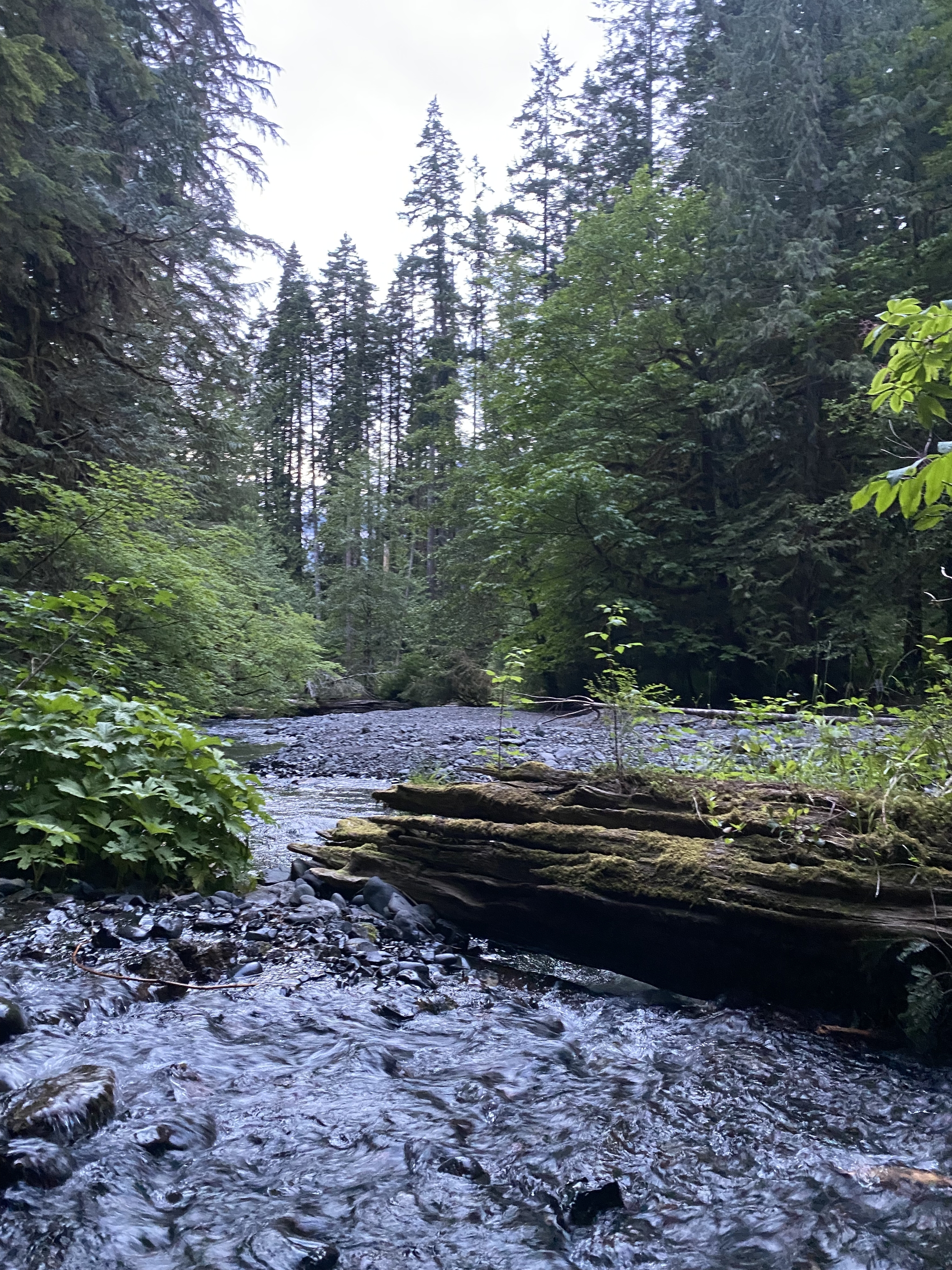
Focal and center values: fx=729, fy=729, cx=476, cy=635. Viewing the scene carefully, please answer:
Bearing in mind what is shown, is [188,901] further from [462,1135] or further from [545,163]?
[545,163]

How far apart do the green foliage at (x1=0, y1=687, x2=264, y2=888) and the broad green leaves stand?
344cm

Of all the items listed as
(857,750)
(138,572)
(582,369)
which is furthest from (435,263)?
(857,750)

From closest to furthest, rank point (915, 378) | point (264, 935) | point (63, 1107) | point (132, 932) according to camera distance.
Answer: point (915, 378) < point (63, 1107) < point (132, 932) < point (264, 935)

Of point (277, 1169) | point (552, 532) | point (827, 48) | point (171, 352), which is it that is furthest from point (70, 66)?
point (827, 48)

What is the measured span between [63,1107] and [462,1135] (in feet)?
3.61

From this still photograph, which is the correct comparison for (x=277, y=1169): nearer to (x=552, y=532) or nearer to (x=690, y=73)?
(x=552, y=532)

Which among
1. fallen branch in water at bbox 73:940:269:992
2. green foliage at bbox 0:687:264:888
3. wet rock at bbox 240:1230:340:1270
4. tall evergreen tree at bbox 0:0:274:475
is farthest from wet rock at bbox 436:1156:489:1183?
tall evergreen tree at bbox 0:0:274:475

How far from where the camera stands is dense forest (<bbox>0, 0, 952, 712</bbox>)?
935cm

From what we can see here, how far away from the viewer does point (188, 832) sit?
3953mm

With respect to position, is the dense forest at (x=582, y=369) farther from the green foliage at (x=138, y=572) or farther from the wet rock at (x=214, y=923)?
the wet rock at (x=214, y=923)

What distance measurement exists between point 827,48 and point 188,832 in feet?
78.1

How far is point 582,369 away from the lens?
61.6 feet

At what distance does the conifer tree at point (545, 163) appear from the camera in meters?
31.7

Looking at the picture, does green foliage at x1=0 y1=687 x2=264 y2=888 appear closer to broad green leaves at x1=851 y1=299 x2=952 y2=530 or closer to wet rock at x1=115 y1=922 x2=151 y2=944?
wet rock at x1=115 y1=922 x2=151 y2=944
